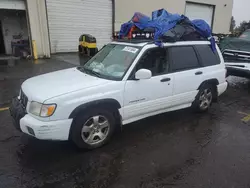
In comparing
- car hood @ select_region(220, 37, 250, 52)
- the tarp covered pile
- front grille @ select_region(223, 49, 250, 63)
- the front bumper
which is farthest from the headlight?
car hood @ select_region(220, 37, 250, 52)

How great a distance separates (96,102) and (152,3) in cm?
1637

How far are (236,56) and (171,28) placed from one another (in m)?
4.36

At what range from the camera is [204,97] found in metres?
5.09

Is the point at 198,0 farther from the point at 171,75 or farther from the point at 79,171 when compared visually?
the point at 79,171

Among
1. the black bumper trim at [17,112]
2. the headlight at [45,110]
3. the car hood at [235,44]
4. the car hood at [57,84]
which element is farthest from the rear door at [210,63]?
the black bumper trim at [17,112]

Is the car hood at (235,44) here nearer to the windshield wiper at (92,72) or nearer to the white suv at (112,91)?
the white suv at (112,91)

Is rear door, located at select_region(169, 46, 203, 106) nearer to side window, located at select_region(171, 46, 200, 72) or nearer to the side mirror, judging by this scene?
side window, located at select_region(171, 46, 200, 72)

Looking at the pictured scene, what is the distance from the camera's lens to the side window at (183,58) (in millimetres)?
4324

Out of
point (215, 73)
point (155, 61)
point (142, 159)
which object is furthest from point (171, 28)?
point (142, 159)

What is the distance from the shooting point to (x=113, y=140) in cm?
389

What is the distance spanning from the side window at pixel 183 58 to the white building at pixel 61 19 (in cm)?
990

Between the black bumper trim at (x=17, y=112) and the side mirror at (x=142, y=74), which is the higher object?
the side mirror at (x=142, y=74)

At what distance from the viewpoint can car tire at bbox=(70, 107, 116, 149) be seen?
3.25 metres

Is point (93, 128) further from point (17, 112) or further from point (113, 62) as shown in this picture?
point (113, 62)
